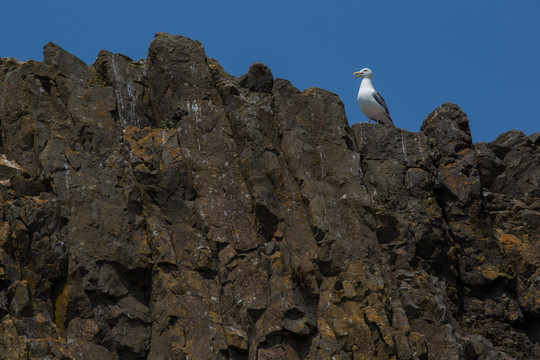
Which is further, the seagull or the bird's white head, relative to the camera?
the bird's white head

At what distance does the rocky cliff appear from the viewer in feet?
58.4

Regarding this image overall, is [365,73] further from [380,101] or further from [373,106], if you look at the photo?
[373,106]

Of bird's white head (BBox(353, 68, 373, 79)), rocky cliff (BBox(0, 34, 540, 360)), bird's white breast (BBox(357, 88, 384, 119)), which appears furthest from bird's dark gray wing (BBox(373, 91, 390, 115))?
bird's white head (BBox(353, 68, 373, 79))

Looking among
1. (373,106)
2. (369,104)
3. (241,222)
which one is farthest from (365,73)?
(241,222)

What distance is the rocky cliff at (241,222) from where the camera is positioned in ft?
58.4

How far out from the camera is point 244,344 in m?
17.7

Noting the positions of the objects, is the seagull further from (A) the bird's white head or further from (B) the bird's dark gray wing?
(A) the bird's white head

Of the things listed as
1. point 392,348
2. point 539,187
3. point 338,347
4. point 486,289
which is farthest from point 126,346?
point 539,187

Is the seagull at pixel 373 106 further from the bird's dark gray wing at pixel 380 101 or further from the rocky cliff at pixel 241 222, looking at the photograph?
the rocky cliff at pixel 241 222

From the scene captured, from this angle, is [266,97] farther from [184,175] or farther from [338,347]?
[338,347]

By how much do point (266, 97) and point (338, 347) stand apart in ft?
27.0

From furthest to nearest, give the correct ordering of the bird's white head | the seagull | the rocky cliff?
the bird's white head < the seagull < the rocky cliff

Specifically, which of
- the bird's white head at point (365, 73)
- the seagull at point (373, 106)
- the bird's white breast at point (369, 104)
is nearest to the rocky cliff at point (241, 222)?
the seagull at point (373, 106)

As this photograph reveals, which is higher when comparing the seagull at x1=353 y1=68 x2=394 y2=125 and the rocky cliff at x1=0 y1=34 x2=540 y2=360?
the seagull at x1=353 y1=68 x2=394 y2=125
